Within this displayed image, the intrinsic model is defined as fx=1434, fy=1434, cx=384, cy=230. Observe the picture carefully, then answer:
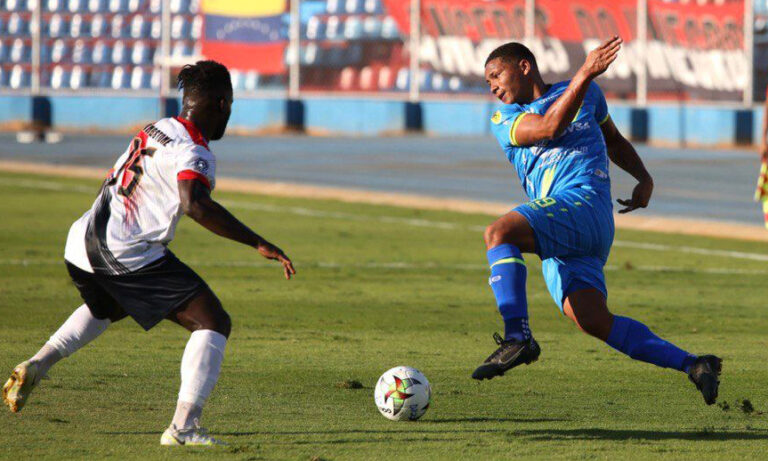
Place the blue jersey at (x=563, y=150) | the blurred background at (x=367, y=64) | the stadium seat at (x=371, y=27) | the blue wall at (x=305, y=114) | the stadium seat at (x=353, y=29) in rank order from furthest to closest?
the stadium seat at (x=371, y=27) → the stadium seat at (x=353, y=29) → the blue wall at (x=305, y=114) → the blurred background at (x=367, y=64) → the blue jersey at (x=563, y=150)

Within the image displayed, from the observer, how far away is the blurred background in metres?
32.7

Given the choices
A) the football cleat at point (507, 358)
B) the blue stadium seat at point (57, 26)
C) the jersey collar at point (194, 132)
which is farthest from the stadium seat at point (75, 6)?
Answer: the football cleat at point (507, 358)

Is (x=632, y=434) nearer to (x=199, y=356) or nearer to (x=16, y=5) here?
(x=199, y=356)

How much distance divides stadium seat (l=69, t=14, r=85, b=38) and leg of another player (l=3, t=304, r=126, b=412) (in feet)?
107

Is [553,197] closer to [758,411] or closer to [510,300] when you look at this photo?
[510,300]

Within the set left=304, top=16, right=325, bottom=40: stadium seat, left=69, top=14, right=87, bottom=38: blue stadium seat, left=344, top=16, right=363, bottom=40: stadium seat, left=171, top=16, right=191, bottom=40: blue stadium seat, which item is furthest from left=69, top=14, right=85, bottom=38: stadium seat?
left=344, top=16, right=363, bottom=40: stadium seat

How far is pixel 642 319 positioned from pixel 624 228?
21.8ft

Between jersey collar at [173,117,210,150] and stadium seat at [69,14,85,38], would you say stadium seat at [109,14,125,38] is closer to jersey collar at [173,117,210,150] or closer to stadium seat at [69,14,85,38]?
stadium seat at [69,14,85,38]

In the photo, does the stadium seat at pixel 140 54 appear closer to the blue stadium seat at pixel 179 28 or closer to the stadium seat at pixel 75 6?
the blue stadium seat at pixel 179 28

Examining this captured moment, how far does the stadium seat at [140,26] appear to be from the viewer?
38.1 m

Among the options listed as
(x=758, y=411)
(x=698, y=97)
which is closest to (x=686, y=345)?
(x=758, y=411)

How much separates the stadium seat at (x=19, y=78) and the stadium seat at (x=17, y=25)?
113cm

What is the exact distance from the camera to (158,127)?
5.73 meters

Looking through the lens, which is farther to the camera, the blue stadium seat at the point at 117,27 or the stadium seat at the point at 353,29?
the blue stadium seat at the point at 117,27
